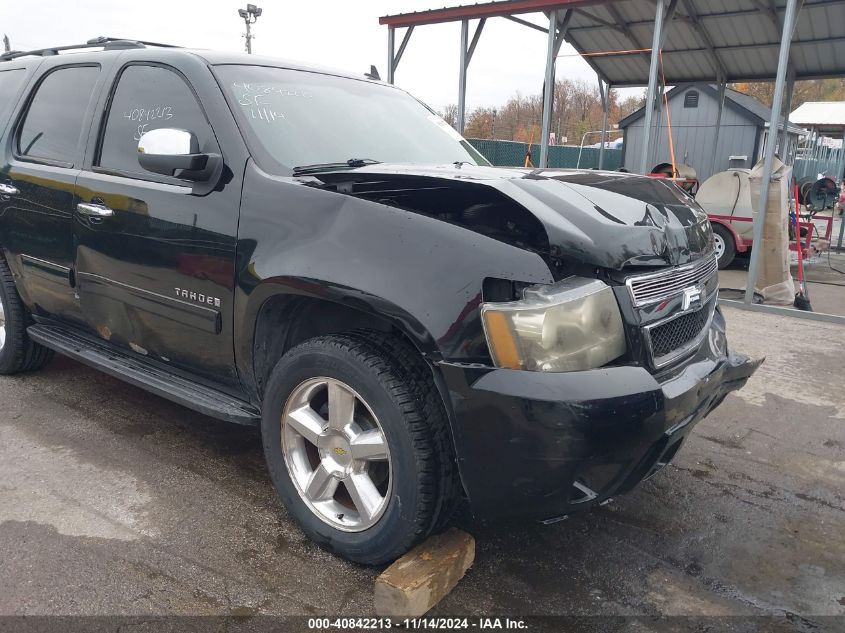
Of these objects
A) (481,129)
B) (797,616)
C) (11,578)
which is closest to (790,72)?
(797,616)

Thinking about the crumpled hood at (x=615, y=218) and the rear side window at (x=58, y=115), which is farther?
the rear side window at (x=58, y=115)

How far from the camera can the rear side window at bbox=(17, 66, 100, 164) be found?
Answer: 3514 millimetres

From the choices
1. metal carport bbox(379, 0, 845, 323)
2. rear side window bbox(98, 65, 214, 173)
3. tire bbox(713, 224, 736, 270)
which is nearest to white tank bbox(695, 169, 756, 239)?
tire bbox(713, 224, 736, 270)

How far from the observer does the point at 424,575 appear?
2203 mm

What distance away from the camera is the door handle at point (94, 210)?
10.3ft

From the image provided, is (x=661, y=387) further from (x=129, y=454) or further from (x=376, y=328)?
(x=129, y=454)

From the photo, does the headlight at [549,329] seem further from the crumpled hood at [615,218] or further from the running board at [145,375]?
the running board at [145,375]

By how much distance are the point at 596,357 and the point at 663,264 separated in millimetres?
499

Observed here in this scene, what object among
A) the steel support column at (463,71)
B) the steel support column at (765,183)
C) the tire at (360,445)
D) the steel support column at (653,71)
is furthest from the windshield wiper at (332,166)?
the steel support column at (463,71)

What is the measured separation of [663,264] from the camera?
7.64 ft

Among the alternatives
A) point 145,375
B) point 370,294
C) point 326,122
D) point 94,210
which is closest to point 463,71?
point 326,122

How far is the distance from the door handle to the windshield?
845mm

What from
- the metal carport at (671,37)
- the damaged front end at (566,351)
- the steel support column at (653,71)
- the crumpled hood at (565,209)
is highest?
the metal carport at (671,37)

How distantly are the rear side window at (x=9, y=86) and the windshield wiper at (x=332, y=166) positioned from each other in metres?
2.47
